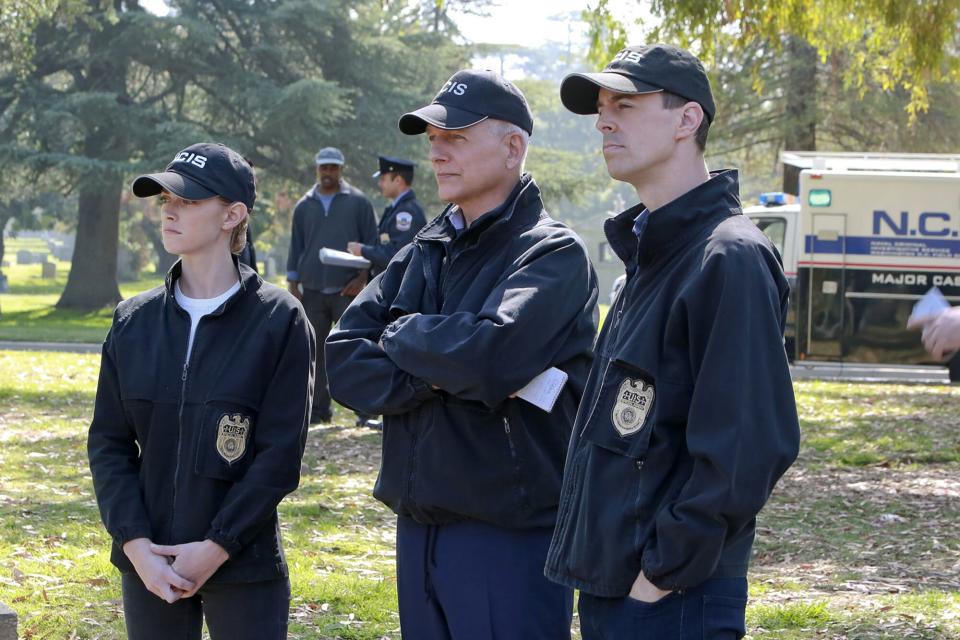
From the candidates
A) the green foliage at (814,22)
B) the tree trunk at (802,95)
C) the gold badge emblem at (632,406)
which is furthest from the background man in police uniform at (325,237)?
the tree trunk at (802,95)

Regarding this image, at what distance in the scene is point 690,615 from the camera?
280cm

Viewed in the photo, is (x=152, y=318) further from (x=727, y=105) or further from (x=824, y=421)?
(x=727, y=105)

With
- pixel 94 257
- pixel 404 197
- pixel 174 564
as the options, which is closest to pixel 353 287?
pixel 404 197

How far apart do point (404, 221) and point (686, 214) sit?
25.2 ft

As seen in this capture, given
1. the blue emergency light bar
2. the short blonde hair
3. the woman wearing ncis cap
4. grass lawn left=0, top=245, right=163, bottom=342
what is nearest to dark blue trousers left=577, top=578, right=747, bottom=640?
the woman wearing ncis cap

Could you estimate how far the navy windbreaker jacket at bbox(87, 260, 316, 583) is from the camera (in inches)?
138

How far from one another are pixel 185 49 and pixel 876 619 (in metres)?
30.5

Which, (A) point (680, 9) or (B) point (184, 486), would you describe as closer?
(B) point (184, 486)

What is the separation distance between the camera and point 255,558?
3562 mm

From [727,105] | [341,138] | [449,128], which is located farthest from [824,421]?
[341,138]

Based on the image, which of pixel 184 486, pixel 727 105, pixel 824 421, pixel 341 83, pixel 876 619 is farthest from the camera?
pixel 341 83

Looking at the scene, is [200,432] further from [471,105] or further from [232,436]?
[471,105]

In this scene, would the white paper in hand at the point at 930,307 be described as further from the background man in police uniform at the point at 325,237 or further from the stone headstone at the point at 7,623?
the background man in police uniform at the point at 325,237

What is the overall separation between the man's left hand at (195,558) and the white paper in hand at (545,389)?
3.04 feet
